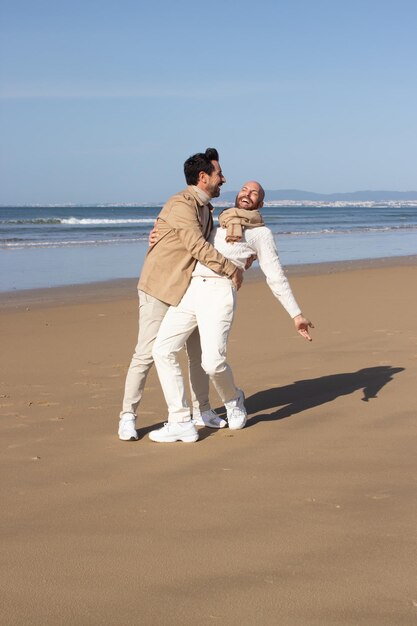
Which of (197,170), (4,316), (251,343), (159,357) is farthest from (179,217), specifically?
(4,316)

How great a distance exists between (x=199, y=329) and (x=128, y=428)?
0.77 meters

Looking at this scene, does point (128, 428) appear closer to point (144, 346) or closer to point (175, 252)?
point (144, 346)

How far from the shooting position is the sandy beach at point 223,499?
11.0 feet

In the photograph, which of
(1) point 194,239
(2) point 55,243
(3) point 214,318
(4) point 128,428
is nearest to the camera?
(1) point 194,239

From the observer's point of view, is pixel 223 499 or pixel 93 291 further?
pixel 93 291

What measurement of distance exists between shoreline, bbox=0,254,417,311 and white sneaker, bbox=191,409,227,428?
7.61 m

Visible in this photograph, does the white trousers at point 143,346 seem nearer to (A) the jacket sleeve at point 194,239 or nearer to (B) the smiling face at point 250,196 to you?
(A) the jacket sleeve at point 194,239

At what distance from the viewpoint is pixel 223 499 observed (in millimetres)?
4508

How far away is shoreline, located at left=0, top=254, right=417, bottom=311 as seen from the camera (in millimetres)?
14281

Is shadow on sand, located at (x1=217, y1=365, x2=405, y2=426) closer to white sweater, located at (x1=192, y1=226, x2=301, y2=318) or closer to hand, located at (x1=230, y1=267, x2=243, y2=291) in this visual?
white sweater, located at (x1=192, y1=226, x2=301, y2=318)

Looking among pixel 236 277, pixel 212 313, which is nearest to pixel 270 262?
pixel 236 277

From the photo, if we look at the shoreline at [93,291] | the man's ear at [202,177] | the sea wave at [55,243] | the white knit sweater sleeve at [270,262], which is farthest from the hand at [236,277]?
the sea wave at [55,243]

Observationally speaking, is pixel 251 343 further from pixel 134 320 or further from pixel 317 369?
pixel 134 320

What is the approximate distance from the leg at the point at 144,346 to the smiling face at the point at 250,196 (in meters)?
0.80
